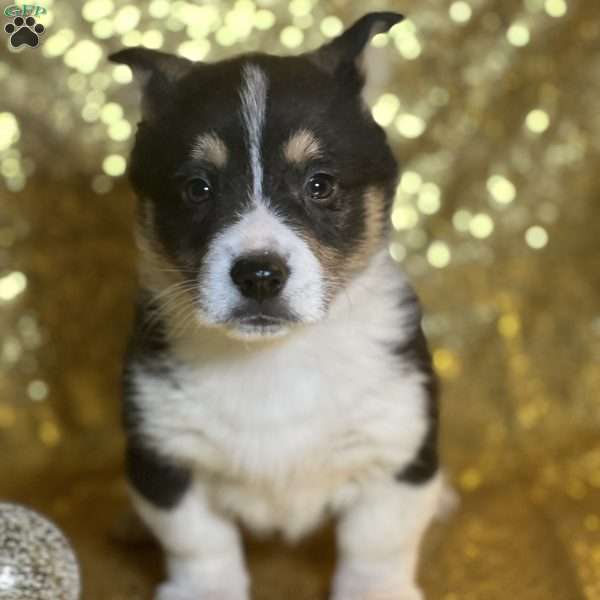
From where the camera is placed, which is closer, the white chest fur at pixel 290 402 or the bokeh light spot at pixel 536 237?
the white chest fur at pixel 290 402

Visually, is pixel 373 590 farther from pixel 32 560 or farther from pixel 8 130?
pixel 8 130

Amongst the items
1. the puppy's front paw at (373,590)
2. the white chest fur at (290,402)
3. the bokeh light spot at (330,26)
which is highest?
the bokeh light spot at (330,26)

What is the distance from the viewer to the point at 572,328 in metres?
2.83

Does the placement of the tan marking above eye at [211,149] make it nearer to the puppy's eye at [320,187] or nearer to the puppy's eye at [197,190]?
the puppy's eye at [197,190]

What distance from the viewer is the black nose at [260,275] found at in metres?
1.77

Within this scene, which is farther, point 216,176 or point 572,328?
point 572,328

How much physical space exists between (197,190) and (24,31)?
2.74ft

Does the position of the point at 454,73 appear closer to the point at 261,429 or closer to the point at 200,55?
the point at 200,55

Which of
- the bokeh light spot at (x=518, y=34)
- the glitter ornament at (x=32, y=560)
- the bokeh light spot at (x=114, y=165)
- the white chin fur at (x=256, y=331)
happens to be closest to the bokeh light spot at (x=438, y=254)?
the bokeh light spot at (x=518, y=34)

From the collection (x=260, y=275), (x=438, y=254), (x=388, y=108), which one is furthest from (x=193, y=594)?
(x=388, y=108)

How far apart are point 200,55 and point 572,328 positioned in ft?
3.64

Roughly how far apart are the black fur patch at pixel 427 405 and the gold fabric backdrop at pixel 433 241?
0.36 m

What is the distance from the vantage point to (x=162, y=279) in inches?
81.4

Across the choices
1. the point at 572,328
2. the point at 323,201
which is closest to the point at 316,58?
the point at 323,201
